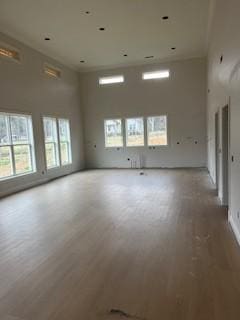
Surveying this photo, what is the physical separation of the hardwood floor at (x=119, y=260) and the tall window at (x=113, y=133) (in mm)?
5584

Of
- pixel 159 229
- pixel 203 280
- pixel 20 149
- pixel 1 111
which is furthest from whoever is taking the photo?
pixel 20 149

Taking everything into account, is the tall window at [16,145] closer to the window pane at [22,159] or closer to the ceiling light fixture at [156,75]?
the window pane at [22,159]

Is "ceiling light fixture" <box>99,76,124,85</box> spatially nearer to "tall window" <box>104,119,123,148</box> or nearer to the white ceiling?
the white ceiling

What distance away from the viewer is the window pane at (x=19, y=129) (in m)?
6.98

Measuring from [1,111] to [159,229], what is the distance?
5032 mm

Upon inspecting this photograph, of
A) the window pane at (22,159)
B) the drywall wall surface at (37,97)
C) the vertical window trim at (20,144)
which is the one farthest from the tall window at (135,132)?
the window pane at (22,159)

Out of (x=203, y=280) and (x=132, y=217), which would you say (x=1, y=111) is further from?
(x=203, y=280)

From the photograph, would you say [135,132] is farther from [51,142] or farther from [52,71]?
[52,71]

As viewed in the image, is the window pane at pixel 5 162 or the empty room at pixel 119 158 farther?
the window pane at pixel 5 162

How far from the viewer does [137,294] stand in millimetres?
2242

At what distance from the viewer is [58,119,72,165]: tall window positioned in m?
9.46

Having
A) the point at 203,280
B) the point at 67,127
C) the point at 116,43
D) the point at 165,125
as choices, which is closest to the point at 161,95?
the point at 165,125

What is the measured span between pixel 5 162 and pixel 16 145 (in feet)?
2.02

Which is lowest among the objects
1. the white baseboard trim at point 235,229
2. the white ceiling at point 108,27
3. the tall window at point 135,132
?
the white baseboard trim at point 235,229
